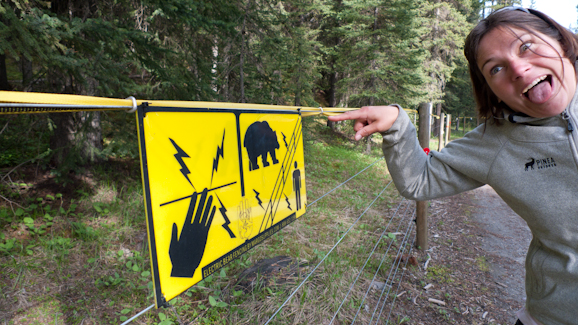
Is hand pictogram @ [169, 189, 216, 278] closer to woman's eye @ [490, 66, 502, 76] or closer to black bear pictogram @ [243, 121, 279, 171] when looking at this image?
black bear pictogram @ [243, 121, 279, 171]

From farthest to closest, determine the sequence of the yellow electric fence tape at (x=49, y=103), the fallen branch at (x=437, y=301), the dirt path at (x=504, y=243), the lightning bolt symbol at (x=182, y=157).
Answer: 1. the dirt path at (x=504, y=243)
2. the fallen branch at (x=437, y=301)
3. the lightning bolt symbol at (x=182, y=157)
4. the yellow electric fence tape at (x=49, y=103)

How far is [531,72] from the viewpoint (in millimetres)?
A: 1027

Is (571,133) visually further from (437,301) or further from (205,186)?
(437,301)

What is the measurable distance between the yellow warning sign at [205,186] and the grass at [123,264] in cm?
138

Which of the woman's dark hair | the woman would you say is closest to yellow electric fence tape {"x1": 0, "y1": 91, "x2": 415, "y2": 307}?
the woman

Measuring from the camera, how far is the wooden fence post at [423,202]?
3865 mm

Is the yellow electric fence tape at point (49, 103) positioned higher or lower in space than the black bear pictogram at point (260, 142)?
higher

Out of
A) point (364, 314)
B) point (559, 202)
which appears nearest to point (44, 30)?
point (559, 202)

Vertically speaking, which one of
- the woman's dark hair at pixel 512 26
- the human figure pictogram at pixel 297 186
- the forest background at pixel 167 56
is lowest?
the human figure pictogram at pixel 297 186

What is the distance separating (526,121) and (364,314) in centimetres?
233

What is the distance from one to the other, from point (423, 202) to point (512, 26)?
3.38 metres

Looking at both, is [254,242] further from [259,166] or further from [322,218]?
[322,218]

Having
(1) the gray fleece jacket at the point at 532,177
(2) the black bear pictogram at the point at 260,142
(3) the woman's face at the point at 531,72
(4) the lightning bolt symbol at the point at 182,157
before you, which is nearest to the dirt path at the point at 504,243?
(1) the gray fleece jacket at the point at 532,177

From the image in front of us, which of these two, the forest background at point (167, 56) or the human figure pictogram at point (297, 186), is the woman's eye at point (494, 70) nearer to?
the human figure pictogram at point (297, 186)
